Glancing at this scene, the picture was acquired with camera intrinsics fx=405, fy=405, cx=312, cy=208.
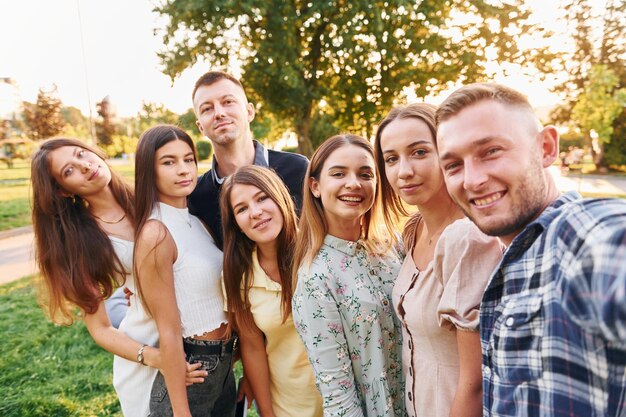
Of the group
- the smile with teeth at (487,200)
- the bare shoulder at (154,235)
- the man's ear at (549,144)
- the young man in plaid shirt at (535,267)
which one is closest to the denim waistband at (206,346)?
the bare shoulder at (154,235)

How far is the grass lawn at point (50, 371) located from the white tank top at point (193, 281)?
193cm

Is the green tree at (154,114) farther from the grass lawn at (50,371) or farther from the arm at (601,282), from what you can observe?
the arm at (601,282)

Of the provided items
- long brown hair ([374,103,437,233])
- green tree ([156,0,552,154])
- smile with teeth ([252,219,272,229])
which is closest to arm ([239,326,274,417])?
smile with teeth ([252,219,272,229])

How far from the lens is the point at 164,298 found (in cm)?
234

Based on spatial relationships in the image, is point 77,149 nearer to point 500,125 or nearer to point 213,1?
point 500,125

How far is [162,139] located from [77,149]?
0.68m

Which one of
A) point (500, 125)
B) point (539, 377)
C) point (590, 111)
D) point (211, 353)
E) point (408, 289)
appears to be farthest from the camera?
point (590, 111)

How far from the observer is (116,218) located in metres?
2.85

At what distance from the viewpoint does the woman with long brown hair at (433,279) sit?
4.91ft

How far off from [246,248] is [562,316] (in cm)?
186

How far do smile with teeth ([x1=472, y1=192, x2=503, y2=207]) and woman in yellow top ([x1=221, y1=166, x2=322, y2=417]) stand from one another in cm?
131

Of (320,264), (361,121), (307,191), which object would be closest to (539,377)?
(320,264)

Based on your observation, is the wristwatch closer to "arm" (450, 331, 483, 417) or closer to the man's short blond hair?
"arm" (450, 331, 483, 417)

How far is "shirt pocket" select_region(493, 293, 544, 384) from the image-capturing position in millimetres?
1165
